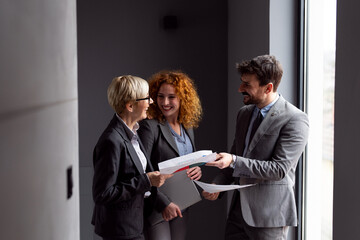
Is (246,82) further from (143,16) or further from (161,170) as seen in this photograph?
(143,16)

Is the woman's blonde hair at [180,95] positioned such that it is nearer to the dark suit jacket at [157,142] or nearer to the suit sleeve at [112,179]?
the dark suit jacket at [157,142]

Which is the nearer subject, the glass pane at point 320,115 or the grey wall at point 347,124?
the grey wall at point 347,124

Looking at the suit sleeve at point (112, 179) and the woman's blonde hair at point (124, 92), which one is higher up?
the woman's blonde hair at point (124, 92)

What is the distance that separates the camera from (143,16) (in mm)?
4785

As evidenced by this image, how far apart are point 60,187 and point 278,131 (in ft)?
4.31

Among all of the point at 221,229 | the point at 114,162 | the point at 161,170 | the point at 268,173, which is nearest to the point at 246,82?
the point at 268,173

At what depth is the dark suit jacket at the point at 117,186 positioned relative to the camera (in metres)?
2.33

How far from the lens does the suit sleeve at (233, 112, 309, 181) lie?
2410mm

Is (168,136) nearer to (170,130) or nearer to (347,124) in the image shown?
(170,130)

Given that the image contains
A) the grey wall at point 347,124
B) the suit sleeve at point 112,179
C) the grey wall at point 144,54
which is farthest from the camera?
the grey wall at point 144,54

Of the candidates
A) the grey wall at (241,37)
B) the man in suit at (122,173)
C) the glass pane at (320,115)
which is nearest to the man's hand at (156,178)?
the man in suit at (122,173)

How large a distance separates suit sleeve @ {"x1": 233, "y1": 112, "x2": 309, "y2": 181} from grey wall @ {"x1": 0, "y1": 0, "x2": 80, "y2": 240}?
1.00m

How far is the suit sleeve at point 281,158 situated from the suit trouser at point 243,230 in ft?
1.01

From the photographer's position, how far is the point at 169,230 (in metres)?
2.89
